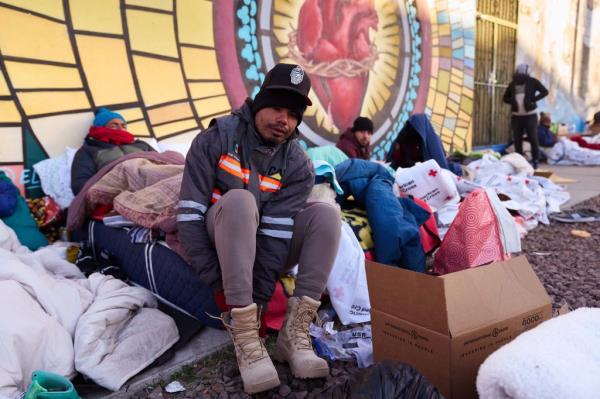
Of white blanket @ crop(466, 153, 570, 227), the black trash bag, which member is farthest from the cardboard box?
white blanket @ crop(466, 153, 570, 227)

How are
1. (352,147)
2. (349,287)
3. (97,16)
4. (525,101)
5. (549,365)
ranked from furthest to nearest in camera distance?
(525,101) < (352,147) < (97,16) < (349,287) < (549,365)

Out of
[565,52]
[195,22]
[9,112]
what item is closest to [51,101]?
[9,112]

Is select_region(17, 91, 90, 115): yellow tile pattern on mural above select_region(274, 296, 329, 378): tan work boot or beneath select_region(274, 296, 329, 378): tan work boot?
above

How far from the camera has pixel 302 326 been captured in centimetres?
175

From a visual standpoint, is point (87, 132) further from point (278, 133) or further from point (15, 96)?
point (278, 133)

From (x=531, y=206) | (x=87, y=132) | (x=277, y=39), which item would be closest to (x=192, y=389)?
(x=87, y=132)

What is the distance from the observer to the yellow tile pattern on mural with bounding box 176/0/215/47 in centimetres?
417

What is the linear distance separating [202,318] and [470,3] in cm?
776

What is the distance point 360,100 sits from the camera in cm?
618

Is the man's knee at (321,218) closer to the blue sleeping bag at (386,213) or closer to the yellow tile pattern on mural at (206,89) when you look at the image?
the blue sleeping bag at (386,213)

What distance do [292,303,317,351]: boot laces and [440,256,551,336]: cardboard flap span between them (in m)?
0.62

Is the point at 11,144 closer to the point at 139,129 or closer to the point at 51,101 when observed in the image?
the point at 51,101

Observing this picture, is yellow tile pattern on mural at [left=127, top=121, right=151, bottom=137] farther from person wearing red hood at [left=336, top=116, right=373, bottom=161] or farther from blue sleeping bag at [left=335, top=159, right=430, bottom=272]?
person wearing red hood at [left=336, top=116, right=373, bottom=161]

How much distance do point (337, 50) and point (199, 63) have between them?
7.04ft
